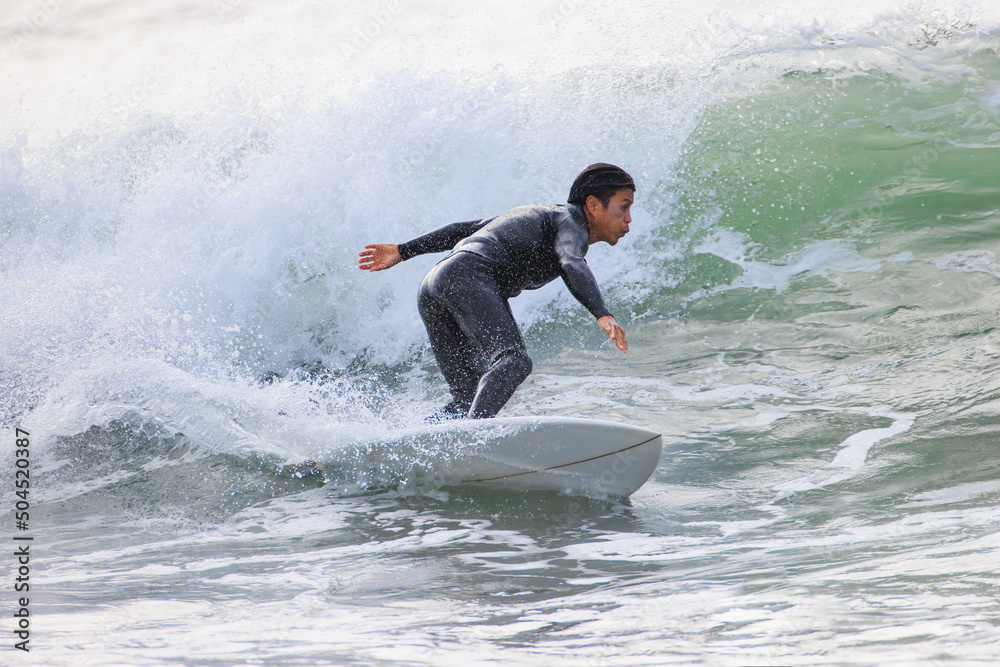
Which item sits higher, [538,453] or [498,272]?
[498,272]

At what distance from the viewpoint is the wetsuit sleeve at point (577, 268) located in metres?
3.41

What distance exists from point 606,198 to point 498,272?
2.05 ft

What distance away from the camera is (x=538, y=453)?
135 inches

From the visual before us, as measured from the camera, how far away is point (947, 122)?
8.15 metres

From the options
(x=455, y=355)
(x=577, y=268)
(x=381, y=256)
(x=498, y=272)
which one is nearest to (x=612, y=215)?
(x=577, y=268)

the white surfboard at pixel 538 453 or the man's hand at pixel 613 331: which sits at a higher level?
the man's hand at pixel 613 331

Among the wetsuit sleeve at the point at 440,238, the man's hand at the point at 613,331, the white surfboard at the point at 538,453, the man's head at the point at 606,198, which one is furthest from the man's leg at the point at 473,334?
the man's head at the point at 606,198

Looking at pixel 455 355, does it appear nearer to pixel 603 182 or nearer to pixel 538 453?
pixel 538 453

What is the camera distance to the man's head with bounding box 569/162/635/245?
3.81 m

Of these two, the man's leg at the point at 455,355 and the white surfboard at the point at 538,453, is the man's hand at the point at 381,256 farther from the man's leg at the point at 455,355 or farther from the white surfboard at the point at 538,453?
the white surfboard at the point at 538,453

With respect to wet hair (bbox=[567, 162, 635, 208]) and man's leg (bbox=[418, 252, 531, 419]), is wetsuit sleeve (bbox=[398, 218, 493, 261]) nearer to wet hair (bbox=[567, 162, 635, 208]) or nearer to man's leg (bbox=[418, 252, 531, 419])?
man's leg (bbox=[418, 252, 531, 419])

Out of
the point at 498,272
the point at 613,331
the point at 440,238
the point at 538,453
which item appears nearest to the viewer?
the point at 613,331

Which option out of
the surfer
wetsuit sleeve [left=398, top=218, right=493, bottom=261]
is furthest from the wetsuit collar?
wetsuit sleeve [left=398, top=218, right=493, bottom=261]

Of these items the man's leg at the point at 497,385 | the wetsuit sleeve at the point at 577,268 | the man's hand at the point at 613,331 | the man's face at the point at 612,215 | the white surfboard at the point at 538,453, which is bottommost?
the white surfboard at the point at 538,453
